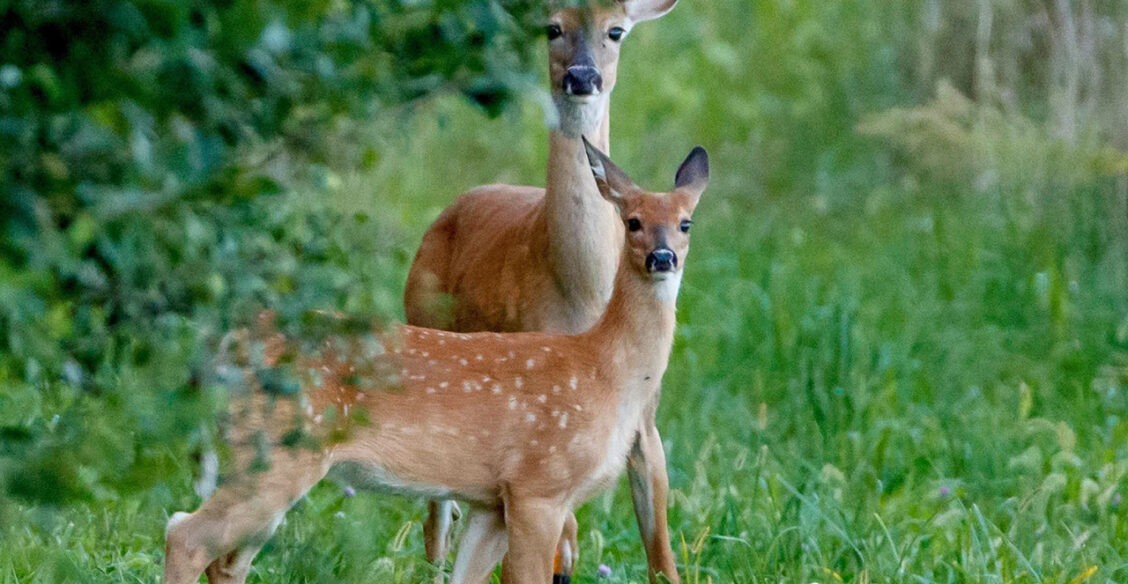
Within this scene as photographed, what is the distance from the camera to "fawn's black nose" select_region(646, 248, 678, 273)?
15.6 ft

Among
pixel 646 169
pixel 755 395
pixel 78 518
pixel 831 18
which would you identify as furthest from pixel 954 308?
pixel 831 18

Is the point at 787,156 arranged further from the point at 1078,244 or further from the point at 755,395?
the point at 755,395

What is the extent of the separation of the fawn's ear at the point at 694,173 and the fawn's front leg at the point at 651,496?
0.67 metres

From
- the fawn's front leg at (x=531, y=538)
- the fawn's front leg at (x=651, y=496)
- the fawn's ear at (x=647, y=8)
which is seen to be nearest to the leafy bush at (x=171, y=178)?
the fawn's front leg at (x=531, y=538)

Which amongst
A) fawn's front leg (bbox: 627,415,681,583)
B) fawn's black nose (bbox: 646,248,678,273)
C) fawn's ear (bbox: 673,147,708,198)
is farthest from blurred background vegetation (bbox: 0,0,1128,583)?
fawn's black nose (bbox: 646,248,678,273)

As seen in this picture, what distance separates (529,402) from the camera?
4.66m

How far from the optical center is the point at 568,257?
5359 mm

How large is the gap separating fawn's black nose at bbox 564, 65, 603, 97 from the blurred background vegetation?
0.32 meters

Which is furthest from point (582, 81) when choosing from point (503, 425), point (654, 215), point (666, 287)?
point (503, 425)

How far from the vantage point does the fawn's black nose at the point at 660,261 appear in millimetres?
4758

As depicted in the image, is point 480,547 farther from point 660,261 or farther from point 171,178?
point 171,178

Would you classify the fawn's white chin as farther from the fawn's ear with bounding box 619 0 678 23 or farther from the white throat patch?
the fawn's ear with bounding box 619 0 678 23

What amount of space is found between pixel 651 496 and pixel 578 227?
84 centimetres

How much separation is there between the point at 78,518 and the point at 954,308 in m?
4.12
